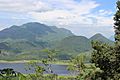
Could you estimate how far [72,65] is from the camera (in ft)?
304

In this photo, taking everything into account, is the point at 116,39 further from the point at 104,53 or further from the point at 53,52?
the point at 53,52

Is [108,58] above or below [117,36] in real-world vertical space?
below

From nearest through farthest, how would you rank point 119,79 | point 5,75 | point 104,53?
point 5,75
point 119,79
point 104,53

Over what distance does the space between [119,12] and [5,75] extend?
33.3 metres

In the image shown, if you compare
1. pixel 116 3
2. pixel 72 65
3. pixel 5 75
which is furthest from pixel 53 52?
pixel 5 75

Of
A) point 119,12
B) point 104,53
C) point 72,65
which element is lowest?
point 72,65

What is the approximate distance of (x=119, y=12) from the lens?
36500 millimetres

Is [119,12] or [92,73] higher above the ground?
[119,12]

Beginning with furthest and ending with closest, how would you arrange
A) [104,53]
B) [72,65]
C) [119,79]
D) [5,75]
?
[72,65], [104,53], [119,79], [5,75]

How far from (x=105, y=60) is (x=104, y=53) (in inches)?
34.7

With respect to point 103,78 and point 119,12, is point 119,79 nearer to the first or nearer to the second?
point 103,78

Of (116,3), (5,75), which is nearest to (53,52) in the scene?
(116,3)

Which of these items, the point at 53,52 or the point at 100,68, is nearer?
the point at 100,68

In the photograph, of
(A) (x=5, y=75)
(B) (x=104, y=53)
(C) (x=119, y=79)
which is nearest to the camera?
(A) (x=5, y=75)
